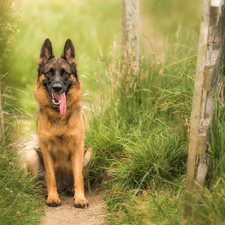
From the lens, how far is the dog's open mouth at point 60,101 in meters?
3.86

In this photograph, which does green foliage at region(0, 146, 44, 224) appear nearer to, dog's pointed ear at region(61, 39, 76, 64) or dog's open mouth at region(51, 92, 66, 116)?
dog's open mouth at region(51, 92, 66, 116)

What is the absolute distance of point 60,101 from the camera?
12.8ft

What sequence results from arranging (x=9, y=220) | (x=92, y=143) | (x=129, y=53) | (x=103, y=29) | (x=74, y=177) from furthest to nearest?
(x=103, y=29) < (x=129, y=53) < (x=92, y=143) < (x=74, y=177) < (x=9, y=220)

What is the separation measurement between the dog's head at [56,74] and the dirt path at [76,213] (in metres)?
1.19

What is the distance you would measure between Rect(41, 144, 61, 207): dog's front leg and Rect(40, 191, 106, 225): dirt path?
3.6 inches

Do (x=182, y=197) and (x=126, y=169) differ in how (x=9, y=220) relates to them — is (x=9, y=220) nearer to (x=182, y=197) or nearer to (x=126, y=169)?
(x=126, y=169)

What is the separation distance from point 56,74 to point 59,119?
57 centimetres

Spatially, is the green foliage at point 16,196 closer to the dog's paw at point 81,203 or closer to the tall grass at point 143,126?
the dog's paw at point 81,203

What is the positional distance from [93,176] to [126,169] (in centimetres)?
80

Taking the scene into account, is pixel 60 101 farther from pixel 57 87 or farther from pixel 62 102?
pixel 57 87

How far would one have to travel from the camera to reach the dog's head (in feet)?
12.6

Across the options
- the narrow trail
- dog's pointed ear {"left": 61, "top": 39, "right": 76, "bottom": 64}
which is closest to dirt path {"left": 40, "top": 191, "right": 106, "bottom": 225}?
the narrow trail

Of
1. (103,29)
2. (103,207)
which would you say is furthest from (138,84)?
(103,29)

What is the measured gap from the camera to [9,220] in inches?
113
